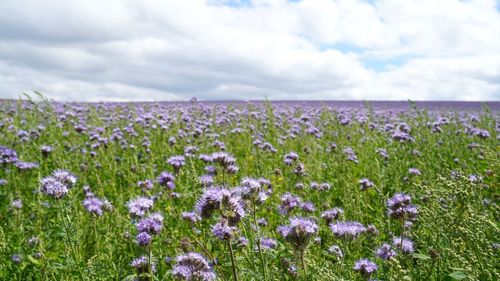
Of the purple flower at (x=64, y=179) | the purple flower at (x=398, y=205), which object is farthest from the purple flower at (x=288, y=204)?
the purple flower at (x=64, y=179)

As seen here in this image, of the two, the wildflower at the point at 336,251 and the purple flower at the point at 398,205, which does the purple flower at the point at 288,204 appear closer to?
the wildflower at the point at 336,251

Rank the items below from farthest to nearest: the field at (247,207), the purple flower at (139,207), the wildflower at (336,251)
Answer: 1. the wildflower at (336,251)
2. the purple flower at (139,207)
3. the field at (247,207)

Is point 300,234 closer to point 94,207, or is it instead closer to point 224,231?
point 224,231

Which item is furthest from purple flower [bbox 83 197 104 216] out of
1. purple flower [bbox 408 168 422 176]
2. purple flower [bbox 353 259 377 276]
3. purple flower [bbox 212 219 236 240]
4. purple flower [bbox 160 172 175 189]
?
purple flower [bbox 408 168 422 176]

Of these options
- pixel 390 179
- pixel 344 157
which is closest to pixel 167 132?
pixel 344 157

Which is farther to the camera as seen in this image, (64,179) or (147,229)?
(64,179)

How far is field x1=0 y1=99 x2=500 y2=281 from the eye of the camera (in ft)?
9.77

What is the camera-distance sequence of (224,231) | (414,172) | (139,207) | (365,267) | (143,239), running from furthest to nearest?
(414,172)
(139,207)
(365,267)
(143,239)
(224,231)

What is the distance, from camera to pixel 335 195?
6.71 meters

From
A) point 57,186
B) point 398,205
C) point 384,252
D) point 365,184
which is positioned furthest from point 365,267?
point 365,184

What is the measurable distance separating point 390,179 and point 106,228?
435 cm

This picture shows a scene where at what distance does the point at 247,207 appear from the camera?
3.21 m

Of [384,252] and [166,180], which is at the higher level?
[166,180]

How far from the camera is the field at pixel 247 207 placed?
117 inches
